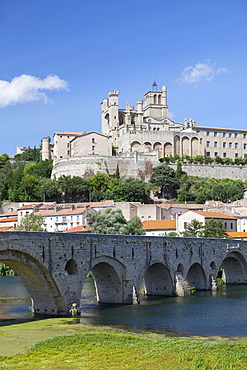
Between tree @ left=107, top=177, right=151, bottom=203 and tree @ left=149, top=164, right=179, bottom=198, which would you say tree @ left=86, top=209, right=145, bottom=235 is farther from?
tree @ left=149, top=164, right=179, bottom=198

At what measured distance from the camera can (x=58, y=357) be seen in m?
19.2

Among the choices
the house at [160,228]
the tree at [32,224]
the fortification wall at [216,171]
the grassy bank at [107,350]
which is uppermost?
the fortification wall at [216,171]

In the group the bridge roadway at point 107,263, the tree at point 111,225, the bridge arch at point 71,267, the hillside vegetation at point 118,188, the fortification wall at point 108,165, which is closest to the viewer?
the bridge roadway at point 107,263

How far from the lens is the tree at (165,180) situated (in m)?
91.8

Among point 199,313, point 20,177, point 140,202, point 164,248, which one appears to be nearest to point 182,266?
point 164,248

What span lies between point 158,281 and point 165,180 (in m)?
54.7

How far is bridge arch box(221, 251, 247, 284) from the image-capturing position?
156ft

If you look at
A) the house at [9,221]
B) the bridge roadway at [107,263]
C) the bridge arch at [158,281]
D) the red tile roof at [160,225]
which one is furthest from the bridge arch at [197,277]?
the house at [9,221]

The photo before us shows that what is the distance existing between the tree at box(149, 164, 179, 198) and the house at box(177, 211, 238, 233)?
2901 cm

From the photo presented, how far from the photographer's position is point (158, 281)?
37750 millimetres

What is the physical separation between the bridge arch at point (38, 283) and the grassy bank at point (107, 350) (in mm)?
3000

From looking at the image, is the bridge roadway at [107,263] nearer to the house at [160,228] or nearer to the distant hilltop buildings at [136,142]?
the house at [160,228]

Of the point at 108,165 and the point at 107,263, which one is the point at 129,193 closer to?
the point at 108,165

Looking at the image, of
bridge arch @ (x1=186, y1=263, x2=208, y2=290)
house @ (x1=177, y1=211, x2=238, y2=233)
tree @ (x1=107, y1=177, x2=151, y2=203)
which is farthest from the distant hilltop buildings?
bridge arch @ (x1=186, y1=263, x2=208, y2=290)
